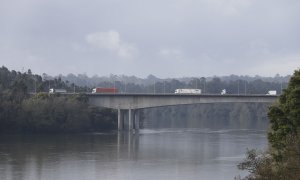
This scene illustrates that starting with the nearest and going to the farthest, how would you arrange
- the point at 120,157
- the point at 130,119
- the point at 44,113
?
the point at 120,157
the point at 44,113
the point at 130,119

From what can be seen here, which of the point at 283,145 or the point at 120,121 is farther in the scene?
the point at 120,121

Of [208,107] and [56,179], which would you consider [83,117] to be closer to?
[56,179]

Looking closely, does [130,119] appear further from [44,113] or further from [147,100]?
[44,113]

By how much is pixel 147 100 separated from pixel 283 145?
7048cm

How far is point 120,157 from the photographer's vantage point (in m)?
61.0

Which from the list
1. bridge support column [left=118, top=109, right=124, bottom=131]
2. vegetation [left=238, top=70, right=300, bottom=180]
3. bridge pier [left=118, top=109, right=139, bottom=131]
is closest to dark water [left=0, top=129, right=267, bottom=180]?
vegetation [left=238, top=70, right=300, bottom=180]

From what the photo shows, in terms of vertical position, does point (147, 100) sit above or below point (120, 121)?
above

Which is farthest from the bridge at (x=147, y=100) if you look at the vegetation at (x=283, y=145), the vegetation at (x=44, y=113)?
the vegetation at (x=283, y=145)

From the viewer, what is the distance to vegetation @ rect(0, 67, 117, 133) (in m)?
88.2

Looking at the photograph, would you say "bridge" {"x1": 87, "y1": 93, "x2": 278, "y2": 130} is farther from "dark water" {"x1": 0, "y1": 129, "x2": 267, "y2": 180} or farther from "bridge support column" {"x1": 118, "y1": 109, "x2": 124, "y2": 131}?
"dark water" {"x1": 0, "y1": 129, "x2": 267, "y2": 180}

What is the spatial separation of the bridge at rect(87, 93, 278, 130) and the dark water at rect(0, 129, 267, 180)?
14.0 metres

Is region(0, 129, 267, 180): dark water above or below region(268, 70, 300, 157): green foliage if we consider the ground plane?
below

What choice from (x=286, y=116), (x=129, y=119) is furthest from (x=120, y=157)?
(x=129, y=119)

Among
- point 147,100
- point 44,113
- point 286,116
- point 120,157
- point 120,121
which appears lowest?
point 120,157
